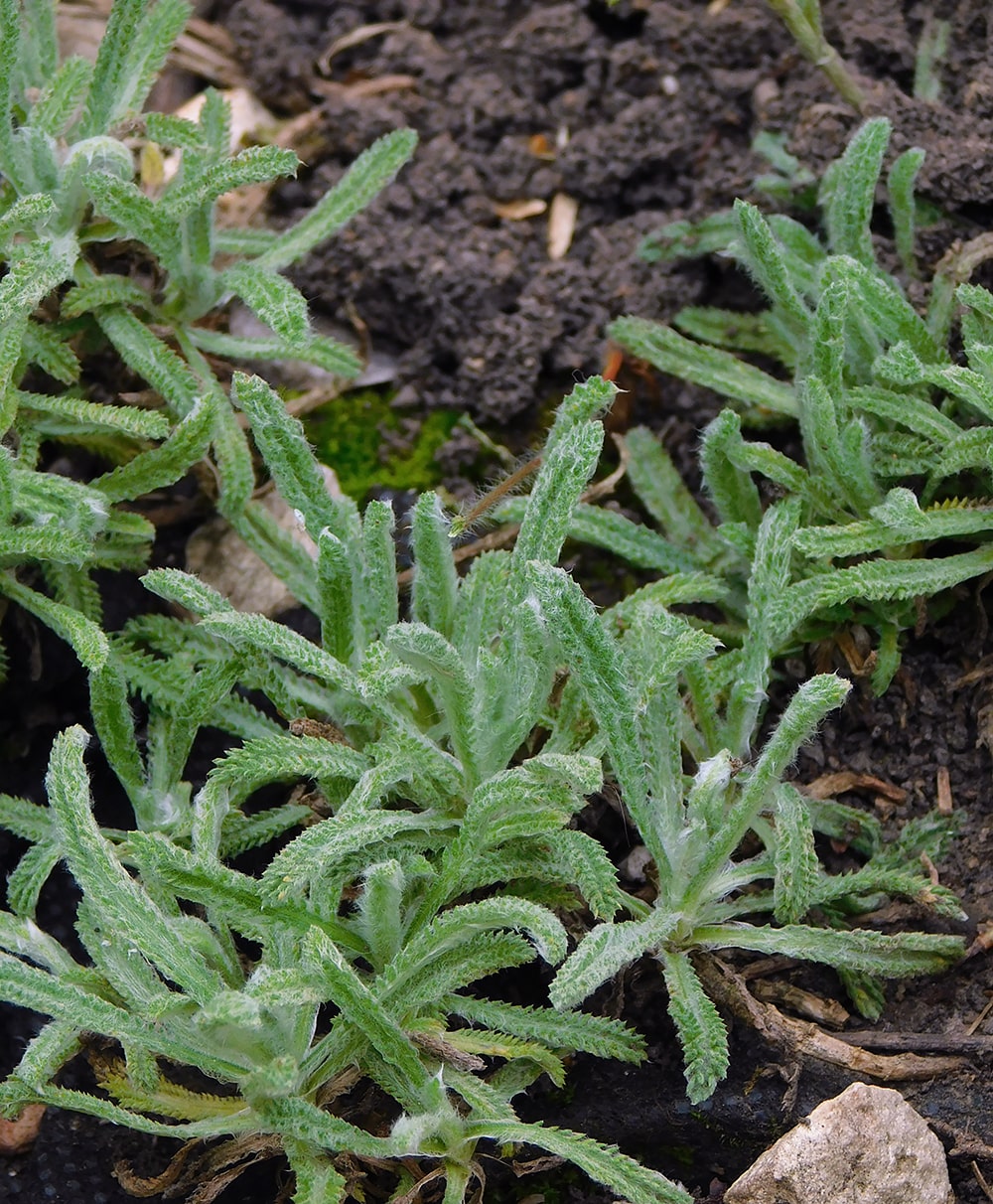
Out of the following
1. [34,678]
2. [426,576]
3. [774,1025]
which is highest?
[426,576]

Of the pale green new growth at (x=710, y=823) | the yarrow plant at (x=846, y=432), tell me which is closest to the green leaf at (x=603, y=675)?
the pale green new growth at (x=710, y=823)

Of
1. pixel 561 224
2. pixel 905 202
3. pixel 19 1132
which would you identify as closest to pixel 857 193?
pixel 905 202

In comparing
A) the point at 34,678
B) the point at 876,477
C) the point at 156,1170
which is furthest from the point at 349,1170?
the point at 876,477

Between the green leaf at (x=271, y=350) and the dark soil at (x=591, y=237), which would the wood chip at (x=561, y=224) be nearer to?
the dark soil at (x=591, y=237)

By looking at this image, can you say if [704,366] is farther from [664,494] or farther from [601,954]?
[601,954]

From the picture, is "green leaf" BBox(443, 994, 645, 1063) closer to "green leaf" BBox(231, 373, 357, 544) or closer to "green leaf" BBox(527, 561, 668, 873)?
"green leaf" BBox(527, 561, 668, 873)

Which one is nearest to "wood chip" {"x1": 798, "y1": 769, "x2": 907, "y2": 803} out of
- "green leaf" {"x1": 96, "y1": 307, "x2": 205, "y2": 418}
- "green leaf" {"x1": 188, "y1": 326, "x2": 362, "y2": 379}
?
"green leaf" {"x1": 188, "y1": 326, "x2": 362, "y2": 379}

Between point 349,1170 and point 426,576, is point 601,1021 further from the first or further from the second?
Answer: point 426,576
